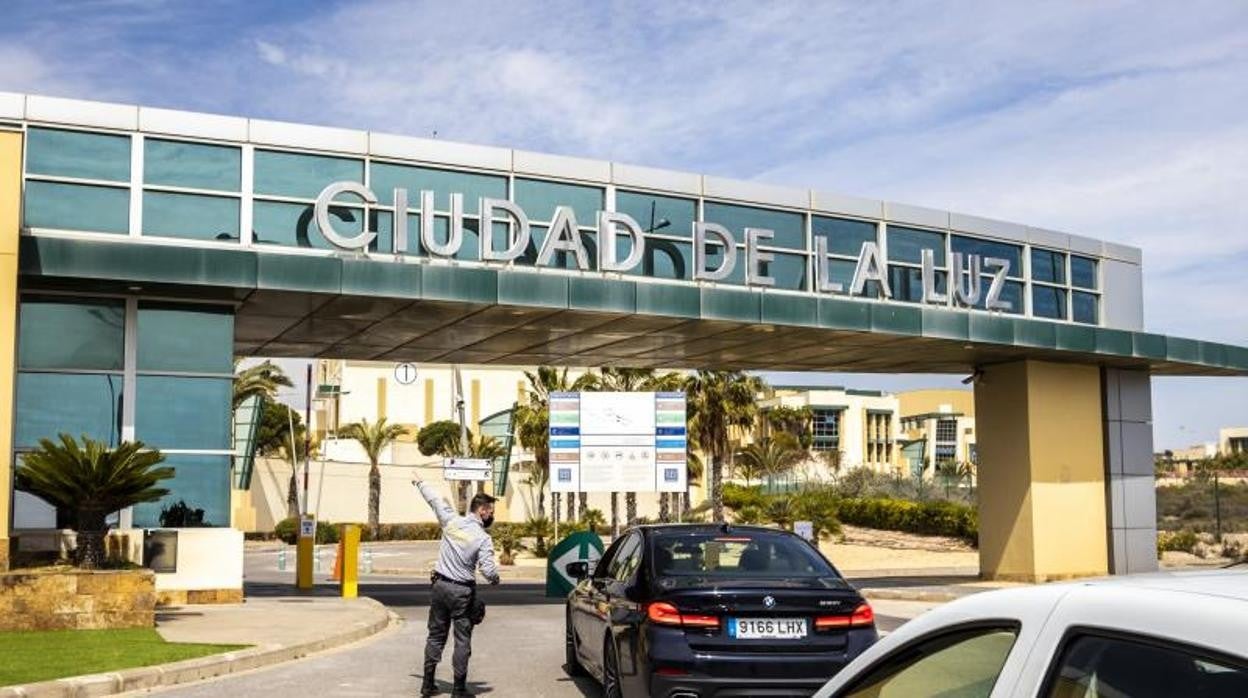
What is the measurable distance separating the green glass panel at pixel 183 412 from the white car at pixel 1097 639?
18313 mm

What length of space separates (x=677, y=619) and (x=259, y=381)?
57.4 m

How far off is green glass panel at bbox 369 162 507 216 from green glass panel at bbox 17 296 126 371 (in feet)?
16.4

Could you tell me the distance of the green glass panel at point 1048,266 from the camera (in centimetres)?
3011

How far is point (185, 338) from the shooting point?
20.4 m

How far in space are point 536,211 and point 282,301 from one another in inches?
203

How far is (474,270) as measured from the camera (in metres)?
21.0

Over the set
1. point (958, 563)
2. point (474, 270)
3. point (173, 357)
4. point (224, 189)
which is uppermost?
point (224, 189)

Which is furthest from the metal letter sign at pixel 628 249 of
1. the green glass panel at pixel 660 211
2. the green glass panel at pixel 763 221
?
the green glass panel at pixel 660 211

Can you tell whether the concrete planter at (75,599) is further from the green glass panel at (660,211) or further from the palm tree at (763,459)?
the palm tree at (763,459)

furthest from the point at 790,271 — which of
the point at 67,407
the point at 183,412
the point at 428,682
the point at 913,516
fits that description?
the point at 913,516

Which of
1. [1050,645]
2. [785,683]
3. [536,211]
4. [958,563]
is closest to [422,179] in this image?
[536,211]

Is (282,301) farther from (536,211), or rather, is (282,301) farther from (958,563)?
(958,563)

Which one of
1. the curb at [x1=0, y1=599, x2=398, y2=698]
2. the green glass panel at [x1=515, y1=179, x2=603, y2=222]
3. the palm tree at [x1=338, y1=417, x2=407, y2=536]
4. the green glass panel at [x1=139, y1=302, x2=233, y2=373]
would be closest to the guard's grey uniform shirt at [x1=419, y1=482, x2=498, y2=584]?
the curb at [x1=0, y1=599, x2=398, y2=698]

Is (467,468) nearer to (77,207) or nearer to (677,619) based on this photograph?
(77,207)
